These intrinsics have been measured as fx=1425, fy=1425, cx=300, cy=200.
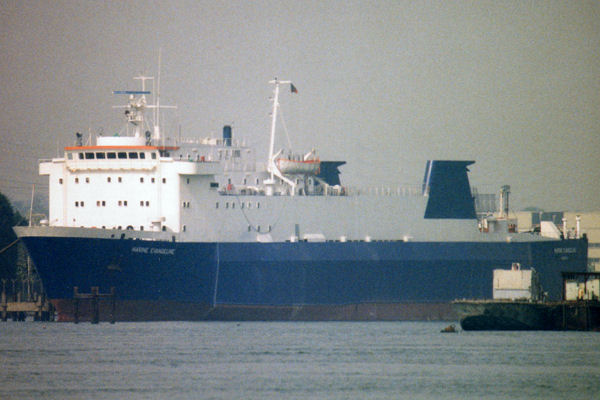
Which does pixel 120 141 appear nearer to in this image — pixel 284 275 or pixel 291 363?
pixel 284 275

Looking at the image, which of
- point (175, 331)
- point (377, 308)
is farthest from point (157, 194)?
point (377, 308)

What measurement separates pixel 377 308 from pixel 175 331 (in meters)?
12.5

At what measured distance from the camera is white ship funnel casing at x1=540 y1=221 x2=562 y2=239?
75312 millimetres

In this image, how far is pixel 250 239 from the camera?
68.0 m

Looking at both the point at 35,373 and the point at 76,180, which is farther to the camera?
the point at 76,180

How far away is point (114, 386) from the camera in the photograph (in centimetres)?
4234

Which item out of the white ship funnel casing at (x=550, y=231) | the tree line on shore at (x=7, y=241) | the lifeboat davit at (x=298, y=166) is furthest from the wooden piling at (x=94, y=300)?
the white ship funnel casing at (x=550, y=231)

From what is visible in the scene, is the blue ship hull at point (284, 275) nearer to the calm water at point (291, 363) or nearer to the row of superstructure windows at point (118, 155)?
the calm water at point (291, 363)

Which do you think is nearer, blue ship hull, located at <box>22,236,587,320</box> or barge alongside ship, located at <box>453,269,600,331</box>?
barge alongside ship, located at <box>453,269,600,331</box>

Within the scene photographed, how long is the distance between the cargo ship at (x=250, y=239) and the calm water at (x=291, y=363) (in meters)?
2.86

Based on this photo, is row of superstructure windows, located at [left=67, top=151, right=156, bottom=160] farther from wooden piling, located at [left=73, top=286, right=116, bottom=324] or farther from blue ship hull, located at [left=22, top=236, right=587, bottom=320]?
wooden piling, located at [left=73, top=286, right=116, bottom=324]

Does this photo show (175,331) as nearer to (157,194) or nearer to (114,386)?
(157,194)

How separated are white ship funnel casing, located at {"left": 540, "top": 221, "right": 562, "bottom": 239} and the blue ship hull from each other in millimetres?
2092

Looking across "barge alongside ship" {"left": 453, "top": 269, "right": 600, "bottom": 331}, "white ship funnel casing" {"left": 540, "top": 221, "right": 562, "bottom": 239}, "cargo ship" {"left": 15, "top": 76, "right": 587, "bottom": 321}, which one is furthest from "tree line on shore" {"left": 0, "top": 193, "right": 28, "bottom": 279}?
"barge alongside ship" {"left": 453, "top": 269, "right": 600, "bottom": 331}
